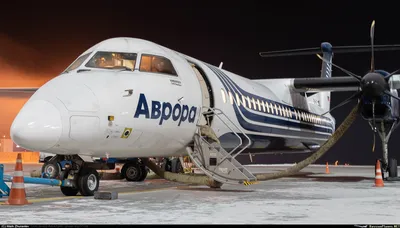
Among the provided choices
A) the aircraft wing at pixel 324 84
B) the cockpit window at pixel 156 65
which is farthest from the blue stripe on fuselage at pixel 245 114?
the aircraft wing at pixel 324 84

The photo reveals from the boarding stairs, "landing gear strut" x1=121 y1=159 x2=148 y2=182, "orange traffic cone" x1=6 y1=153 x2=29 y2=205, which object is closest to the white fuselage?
the boarding stairs

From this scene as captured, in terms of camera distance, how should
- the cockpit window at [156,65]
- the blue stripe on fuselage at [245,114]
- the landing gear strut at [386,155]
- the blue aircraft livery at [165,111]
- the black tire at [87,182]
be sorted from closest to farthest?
1. the blue aircraft livery at [165,111]
2. the black tire at [87,182]
3. the cockpit window at [156,65]
4. the blue stripe on fuselage at [245,114]
5. the landing gear strut at [386,155]

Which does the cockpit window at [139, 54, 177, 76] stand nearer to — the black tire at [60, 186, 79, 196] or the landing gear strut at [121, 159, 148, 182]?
the black tire at [60, 186, 79, 196]

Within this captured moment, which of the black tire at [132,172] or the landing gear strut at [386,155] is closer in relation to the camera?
the black tire at [132,172]

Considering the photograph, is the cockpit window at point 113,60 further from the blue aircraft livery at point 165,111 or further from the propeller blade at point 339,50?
the propeller blade at point 339,50

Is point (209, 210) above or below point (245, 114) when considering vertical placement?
below

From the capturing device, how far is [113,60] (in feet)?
33.9

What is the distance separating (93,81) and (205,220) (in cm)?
398

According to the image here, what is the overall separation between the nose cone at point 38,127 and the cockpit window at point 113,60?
1.94 meters

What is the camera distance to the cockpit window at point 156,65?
10541mm

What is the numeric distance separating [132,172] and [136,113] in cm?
740

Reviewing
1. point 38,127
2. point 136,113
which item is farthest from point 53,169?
point 38,127

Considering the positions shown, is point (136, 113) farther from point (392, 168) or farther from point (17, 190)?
point (392, 168)

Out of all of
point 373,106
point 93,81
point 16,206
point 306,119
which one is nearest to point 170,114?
point 93,81
